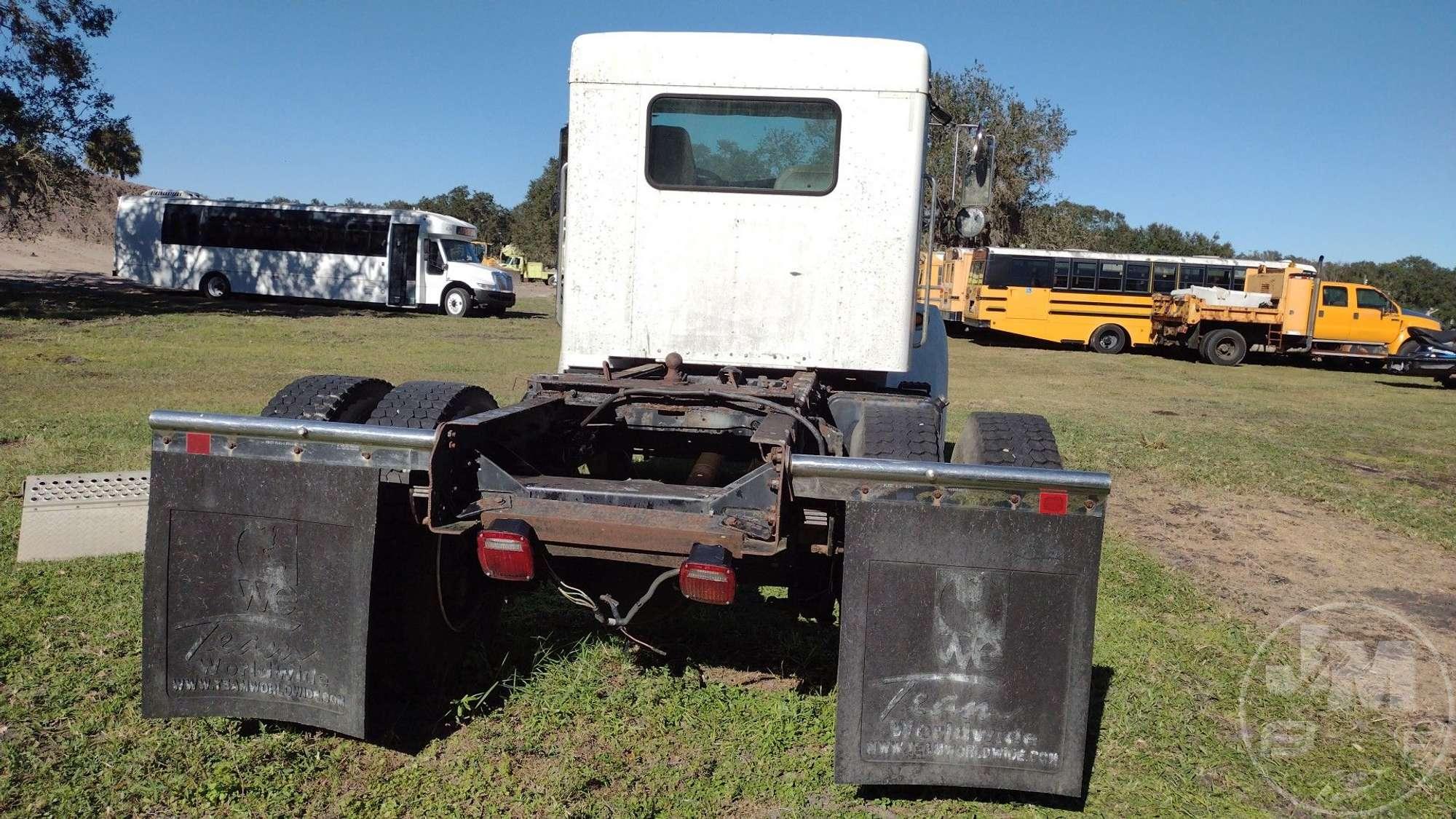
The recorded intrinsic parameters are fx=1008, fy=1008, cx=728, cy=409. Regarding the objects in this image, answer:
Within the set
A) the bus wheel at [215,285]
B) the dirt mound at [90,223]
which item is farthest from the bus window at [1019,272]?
the dirt mound at [90,223]

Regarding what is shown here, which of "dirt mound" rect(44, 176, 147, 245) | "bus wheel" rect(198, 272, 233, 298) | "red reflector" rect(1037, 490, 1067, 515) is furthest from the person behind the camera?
"dirt mound" rect(44, 176, 147, 245)

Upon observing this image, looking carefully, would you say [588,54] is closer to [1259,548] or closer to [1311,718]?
[1311,718]

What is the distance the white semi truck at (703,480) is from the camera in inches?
116

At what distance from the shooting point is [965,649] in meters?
2.93

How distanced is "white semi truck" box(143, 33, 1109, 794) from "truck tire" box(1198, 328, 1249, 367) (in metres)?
21.7

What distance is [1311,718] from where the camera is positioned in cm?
392

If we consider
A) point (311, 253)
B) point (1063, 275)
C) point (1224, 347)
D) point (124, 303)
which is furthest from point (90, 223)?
point (1224, 347)

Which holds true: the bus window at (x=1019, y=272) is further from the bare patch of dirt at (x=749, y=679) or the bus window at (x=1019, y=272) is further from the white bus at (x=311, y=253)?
the bare patch of dirt at (x=749, y=679)

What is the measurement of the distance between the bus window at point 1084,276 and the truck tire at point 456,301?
53.4 ft

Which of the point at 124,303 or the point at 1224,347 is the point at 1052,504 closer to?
the point at 1224,347

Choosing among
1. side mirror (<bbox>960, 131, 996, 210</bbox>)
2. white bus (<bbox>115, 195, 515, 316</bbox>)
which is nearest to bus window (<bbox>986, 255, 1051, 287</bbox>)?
white bus (<bbox>115, 195, 515, 316</bbox>)

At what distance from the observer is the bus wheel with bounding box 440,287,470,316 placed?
2859cm

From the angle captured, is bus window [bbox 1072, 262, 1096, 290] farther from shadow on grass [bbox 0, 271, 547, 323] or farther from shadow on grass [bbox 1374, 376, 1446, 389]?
shadow on grass [bbox 0, 271, 547, 323]

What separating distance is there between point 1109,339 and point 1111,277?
62.4 inches
